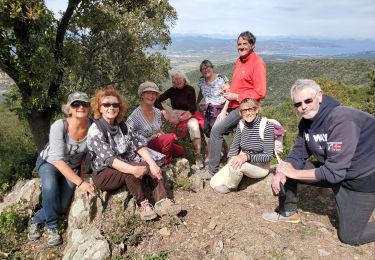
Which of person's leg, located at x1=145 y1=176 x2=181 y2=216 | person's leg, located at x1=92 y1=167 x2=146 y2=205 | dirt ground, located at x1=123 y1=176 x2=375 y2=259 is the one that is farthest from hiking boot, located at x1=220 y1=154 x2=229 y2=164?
person's leg, located at x1=92 y1=167 x2=146 y2=205

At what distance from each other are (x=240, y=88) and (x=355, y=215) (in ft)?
10.2

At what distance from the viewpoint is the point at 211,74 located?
749cm

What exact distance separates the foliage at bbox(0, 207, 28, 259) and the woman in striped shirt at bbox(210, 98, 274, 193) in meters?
3.86

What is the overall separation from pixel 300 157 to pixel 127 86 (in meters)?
8.27

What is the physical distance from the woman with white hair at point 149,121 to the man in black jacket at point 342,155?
2479mm

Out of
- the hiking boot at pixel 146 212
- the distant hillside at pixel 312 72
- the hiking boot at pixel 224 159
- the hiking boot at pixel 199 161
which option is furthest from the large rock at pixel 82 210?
the distant hillside at pixel 312 72

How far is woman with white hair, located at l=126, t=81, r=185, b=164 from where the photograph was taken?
666 centimetres

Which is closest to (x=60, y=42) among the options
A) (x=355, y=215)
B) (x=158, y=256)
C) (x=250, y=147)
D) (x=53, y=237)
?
(x=53, y=237)

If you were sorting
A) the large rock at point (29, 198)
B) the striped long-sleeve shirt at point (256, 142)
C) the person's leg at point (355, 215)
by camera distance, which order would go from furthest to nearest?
the striped long-sleeve shirt at point (256, 142), the large rock at point (29, 198), the person's leg at point (355, 215)

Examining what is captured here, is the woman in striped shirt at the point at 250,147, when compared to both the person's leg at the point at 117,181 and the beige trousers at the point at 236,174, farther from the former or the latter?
the person's leg at the point at 117,181

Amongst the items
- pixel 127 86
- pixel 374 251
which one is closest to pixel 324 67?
pixel 127 86

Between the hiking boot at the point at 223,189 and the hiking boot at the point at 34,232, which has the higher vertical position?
the hiking boot at the point at 223,189

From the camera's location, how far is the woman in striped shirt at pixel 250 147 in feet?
20.3

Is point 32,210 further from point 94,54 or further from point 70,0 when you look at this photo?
point 94,54
